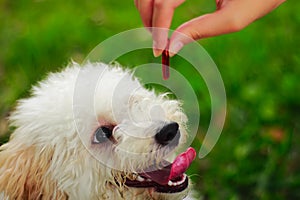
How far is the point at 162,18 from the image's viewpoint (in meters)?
2.23

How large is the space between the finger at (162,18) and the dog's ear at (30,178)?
24.6 inches

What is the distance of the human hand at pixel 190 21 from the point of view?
2.24 metres

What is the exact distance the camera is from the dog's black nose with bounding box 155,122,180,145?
2.56m

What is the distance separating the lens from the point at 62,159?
2693 millimetres

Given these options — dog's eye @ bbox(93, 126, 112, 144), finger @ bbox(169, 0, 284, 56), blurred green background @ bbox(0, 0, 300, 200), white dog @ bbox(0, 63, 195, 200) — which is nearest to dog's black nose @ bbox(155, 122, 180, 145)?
white dog @ bbox(0, 63, 195, 200)

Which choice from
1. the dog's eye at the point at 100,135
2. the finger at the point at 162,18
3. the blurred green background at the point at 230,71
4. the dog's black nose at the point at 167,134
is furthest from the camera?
the blurred green background at the point at 230,71

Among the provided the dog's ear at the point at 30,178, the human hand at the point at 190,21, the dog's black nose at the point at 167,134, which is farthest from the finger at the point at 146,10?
the dog's ear at the point at 30,178

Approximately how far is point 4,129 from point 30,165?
85 cm

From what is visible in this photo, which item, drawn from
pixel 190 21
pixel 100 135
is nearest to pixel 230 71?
pixel 100 135

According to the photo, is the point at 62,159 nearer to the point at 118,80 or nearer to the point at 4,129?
the point at 118,80

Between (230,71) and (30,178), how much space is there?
6.72 ft

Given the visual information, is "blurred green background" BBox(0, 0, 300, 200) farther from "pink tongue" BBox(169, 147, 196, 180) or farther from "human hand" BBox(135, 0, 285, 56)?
"human hand" BBox(135, 0, 285, 56)

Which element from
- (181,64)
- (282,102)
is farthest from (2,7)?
(282,102)

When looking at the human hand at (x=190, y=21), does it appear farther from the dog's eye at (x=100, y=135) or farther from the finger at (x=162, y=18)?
the dog's eye at (x=100, y=135)
